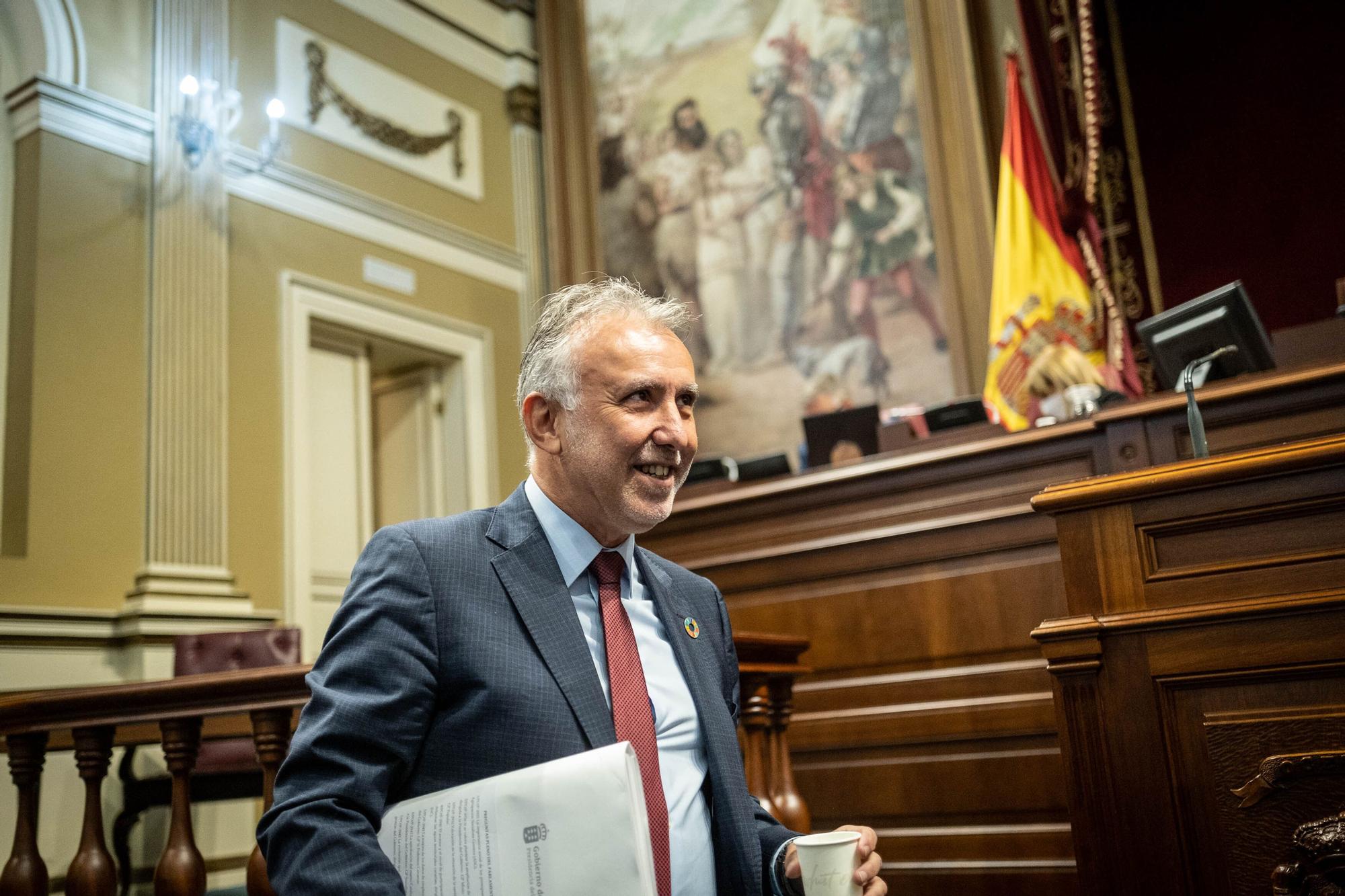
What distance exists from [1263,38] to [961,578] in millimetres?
4511

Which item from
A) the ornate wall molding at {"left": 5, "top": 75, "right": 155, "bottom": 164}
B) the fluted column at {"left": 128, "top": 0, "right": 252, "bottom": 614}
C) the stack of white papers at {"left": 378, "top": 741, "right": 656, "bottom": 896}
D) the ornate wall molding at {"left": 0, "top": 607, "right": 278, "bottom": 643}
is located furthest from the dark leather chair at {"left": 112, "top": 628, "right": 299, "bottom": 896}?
the stack of white papers at {"left": 378, "top": 741, "right": 656, "bottom": 896}

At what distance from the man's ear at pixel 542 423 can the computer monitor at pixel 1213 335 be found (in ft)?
8.28

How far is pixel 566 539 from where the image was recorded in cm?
160

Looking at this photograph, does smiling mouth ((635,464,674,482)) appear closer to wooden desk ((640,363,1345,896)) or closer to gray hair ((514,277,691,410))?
gray hair ((514,277,691,410))

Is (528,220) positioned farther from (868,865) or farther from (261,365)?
(868,865)

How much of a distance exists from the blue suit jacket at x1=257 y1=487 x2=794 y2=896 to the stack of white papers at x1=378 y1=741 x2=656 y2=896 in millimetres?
57

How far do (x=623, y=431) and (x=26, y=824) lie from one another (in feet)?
5.66

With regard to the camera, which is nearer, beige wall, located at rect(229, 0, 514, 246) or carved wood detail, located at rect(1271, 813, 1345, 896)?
carved wood detail, located at rect(1271, 813, 1345, 896)

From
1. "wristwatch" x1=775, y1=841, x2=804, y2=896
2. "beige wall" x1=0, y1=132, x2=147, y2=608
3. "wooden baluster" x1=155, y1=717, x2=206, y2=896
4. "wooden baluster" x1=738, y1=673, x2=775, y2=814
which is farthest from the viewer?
"beige wall" x1=0, y1=132, x2=147, y2=608

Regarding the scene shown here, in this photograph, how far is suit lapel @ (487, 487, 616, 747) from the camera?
56.1 inches

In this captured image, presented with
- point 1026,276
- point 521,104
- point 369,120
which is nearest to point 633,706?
point 1026,276

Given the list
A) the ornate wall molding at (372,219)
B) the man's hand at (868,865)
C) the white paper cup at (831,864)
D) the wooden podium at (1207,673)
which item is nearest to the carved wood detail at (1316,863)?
the wooden podium at (1207,673)

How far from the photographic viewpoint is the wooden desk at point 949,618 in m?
3.19

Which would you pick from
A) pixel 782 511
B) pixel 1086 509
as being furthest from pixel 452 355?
pixel 1086 509
